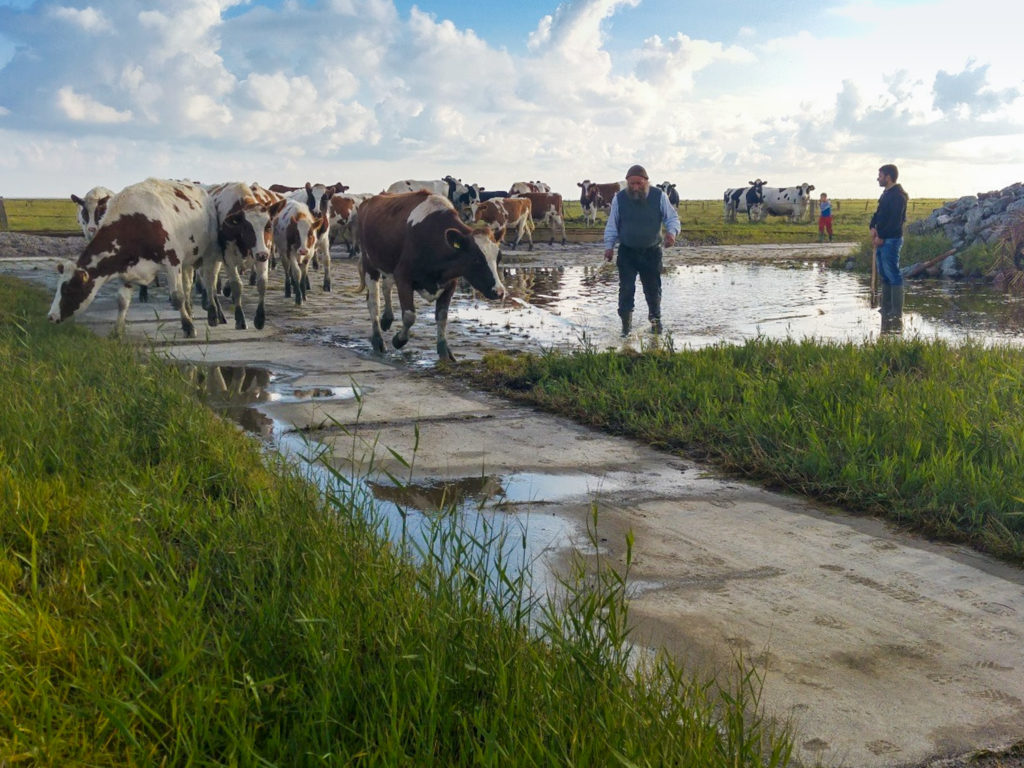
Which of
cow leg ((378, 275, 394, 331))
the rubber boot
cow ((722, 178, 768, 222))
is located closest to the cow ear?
cow leg ((378, 275, 394, 331))

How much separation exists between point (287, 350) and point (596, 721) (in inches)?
354

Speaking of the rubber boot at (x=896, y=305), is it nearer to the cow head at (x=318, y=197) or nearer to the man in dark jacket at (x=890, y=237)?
the man in dark jacket at (x=890, y=237)

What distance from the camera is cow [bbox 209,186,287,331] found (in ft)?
42.0

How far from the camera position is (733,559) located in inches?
170

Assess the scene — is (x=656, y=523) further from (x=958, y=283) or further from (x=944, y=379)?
(x=958, y=283)

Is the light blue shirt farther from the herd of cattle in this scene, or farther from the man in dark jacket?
the man in dark jacket

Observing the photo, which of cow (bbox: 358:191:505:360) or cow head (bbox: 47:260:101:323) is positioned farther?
cow head (bbox: 47:260:101:323)

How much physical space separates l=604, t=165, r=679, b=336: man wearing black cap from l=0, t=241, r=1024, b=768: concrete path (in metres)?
5.13

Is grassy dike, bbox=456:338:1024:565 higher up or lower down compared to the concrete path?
higher up

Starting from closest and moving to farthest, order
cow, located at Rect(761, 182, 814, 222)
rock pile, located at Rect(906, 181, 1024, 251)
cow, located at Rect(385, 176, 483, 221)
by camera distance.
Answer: rock pile, located at Rect(906, 181, 1024, 251) → cow, located at Rect(385, 176, 483, 221) → cow, located at Rect(761, 182, 814, 222)

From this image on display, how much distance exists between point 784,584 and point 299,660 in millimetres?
2116

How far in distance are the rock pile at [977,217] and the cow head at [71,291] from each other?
645 inches

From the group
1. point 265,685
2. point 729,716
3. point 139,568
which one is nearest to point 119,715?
point 265,685

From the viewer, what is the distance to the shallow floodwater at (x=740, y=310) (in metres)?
12.5
